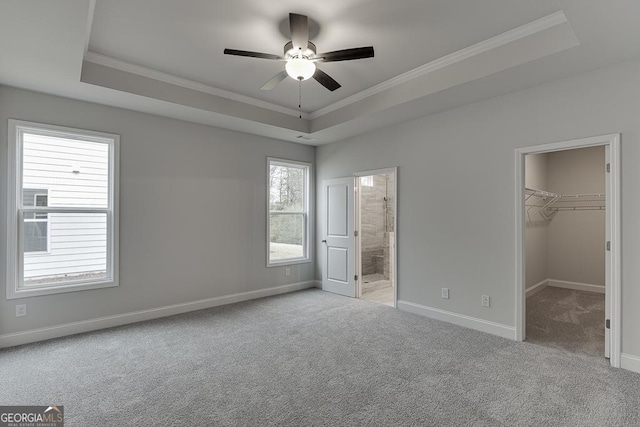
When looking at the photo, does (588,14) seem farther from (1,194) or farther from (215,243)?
(1,194)

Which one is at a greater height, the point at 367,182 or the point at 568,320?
the point at 367,182

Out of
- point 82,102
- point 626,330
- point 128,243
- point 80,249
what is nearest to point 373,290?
point 626,330

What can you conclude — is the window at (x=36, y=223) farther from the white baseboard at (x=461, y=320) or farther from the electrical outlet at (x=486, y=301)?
the electrical outlet at (x=486, y=301)

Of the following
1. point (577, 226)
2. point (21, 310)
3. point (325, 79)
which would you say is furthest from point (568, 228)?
point (21, 310)

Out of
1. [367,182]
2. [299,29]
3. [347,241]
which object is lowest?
[347,241]

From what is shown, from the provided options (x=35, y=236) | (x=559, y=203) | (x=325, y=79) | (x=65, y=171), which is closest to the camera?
(x=325, y=79)

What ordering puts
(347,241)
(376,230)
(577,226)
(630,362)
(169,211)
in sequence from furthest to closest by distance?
(376,230), (577,226), (347,241), (169,211), (630,362)

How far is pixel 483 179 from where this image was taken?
3715 mm

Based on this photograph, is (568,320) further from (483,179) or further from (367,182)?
(367,182)

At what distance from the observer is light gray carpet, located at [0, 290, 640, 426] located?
84.1 inches

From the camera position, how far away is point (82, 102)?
3.71 meters

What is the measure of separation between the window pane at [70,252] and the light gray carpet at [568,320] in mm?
5021

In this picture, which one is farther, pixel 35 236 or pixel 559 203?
pixel 559 203

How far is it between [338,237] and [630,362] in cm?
Answer: 380
